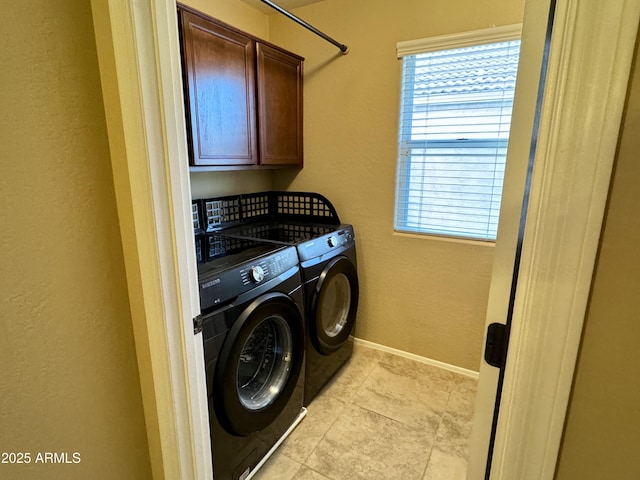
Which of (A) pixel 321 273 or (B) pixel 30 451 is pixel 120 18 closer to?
(B) pixel 30 451

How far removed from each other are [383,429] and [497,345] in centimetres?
141

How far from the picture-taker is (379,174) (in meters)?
2.22

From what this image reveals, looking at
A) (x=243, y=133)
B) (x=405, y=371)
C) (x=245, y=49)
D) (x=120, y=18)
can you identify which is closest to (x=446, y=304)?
(x=405, y=371)

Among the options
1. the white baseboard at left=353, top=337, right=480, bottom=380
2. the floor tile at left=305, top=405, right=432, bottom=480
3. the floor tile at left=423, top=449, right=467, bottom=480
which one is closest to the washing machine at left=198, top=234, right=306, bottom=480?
the floor tile at left=305, top=405, right=432, bottom=480

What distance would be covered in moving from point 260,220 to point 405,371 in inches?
58.5

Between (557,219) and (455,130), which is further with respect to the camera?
(455,130)

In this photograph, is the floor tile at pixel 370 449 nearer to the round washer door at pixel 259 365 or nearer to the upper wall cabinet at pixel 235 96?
the round washer door at pixel 259 365

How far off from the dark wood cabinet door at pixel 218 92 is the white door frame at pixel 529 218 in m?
0.87

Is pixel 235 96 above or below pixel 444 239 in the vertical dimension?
above

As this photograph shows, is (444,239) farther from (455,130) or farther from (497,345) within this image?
(497,345)

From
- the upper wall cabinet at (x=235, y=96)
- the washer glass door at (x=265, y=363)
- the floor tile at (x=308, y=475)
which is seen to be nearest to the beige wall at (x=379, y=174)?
the upper wall cabinet at (x=235, y=96)

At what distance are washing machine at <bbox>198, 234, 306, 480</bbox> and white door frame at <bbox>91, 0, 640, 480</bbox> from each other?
0.64ft

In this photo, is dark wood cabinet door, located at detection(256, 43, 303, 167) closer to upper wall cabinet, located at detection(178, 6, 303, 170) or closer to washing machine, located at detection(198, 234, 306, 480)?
upper wall cabinet, located at detection(178, 6, 303, 170)

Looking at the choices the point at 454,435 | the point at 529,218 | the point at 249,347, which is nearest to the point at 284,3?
the point at 249,347
